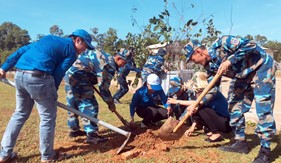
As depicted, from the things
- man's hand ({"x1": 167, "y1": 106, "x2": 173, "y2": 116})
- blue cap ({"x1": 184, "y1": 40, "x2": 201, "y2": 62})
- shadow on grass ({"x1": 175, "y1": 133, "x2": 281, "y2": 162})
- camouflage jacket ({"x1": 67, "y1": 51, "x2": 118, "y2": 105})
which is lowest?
shadow on grass ({"x1": 175, "y1": 133, "x2": 281, "y2": 162})

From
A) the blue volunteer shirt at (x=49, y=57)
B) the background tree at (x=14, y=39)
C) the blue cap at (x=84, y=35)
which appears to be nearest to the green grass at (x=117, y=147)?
the blue volunteer shirt at (x=49, y=57)

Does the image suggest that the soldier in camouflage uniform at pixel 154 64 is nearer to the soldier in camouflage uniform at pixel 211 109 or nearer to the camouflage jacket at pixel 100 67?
the soldier in camouflage uniform at pixel 211 109

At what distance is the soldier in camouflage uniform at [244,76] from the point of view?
3395 mm

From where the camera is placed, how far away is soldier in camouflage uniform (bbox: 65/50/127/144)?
13.1 feet

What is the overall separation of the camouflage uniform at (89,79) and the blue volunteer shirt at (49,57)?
0.67 m

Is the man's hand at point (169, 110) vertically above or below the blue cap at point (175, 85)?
below

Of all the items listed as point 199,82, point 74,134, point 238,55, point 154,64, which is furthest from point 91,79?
point 154,64

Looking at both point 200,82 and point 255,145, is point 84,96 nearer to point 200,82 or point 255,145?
point 200,82

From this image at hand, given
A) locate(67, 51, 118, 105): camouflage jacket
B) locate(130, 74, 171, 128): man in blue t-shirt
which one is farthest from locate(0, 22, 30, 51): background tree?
locate(67, 51, 118, 105): camouflage jacket

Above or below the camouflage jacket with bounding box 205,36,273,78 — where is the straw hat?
below

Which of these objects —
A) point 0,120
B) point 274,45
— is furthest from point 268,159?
point 274,45

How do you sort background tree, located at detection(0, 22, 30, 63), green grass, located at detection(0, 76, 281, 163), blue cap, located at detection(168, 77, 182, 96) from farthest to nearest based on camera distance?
1. background tree, located at detection(0, 22, 30, 63)
2. blue cap, located at detection(168, 77, 182, 96)
3. green grass, located at detection(0, 76, 281, 163)

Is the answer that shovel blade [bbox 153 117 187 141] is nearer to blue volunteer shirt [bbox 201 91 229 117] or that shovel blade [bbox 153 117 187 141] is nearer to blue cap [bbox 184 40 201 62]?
blue volunteer shirt [bbox 201 91 229 117]

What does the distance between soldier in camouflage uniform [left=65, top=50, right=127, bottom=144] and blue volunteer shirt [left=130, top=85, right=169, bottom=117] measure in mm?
840
